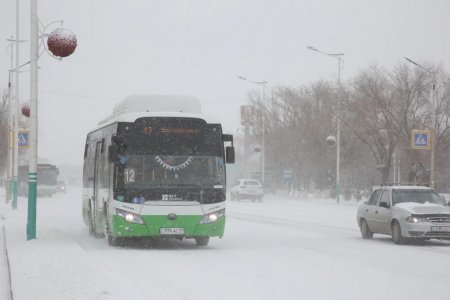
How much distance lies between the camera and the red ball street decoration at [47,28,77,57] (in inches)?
802

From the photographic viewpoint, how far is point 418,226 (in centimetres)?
2166

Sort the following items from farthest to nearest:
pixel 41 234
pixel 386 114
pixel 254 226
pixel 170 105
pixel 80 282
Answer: pixel 386 114 → pixel 254 226 → pixel 41 234 → pixel 170 105 → pixel 80 282

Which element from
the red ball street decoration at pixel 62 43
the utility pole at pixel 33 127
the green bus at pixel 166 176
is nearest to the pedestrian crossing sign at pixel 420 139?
the green bus at pixel 166 176

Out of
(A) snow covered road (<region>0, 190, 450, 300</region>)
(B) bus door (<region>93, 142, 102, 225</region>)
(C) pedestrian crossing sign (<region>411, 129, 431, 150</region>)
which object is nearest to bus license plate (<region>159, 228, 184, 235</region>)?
(A) snow covered road (<region>0, 190, 450, 300</region>)

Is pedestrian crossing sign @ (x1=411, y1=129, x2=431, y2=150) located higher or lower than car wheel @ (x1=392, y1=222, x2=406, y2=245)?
higher

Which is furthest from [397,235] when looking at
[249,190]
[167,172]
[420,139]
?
[249,190]

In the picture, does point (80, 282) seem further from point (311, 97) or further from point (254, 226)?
point (311, 97)

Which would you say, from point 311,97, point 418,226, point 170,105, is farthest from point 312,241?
point 311,97

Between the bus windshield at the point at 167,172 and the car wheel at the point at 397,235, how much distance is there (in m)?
4.82

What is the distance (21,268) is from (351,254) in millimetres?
7348

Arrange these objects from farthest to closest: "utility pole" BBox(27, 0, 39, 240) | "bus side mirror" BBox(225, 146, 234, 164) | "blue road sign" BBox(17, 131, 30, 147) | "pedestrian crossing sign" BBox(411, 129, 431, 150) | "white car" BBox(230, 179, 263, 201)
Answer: "white car" BBox(230, 179, 263, 201) < "pedestrian crossing sign" BBox(411, 129, 431, 150) < "blue road sign" BBox(17, 131, 30, 147) < "utility pole" BBox(27, 0, 39, 240) < "bus side mirror" BBox(225, 146, 234, 164)

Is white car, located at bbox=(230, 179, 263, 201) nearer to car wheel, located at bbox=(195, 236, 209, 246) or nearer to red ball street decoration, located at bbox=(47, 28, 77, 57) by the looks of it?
car wheel, located at bbox=(195, 236, 209, 246)

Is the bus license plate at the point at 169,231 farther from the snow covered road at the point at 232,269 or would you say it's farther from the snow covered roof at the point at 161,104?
the snow covered roof at the point at 161,104

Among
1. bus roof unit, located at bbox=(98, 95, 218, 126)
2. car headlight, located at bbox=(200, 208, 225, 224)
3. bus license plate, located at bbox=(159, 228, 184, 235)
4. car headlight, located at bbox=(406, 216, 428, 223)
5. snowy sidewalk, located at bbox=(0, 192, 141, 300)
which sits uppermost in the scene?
bus roof unit, located at bbox=(98, 95, 218, 126)
